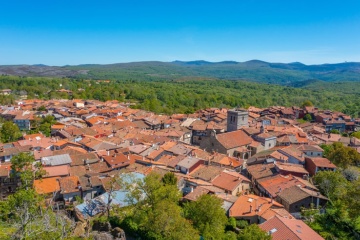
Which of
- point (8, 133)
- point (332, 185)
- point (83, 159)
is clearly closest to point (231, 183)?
point (332, 185)

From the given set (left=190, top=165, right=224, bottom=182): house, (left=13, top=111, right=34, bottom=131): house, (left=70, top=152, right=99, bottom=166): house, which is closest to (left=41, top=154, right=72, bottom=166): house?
(left=70, top=152, right=99, bottom=166): house

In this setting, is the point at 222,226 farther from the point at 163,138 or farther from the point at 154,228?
the point at 163,138

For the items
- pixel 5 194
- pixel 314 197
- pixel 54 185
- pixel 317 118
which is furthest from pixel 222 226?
pixel 317 118

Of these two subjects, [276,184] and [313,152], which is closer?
[276,184]

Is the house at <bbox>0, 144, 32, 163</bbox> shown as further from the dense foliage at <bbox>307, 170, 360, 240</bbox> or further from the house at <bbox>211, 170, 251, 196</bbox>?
the dense foliage at <bbox>307, 170, 360, 240</bbox>

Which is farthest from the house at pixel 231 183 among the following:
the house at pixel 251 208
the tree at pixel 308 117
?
the tree at pixel 308 117

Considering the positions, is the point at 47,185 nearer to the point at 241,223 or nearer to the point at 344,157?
the point at 241,223
